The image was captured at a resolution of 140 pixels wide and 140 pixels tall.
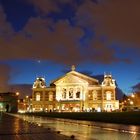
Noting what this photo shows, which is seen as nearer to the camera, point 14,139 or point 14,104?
point 14,139

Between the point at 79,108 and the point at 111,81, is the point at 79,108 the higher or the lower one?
the lower one

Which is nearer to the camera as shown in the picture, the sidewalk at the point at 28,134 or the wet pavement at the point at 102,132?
the sidewalk at the point at 28,134

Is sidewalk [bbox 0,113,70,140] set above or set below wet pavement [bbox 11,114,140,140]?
above

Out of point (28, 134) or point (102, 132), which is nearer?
point (28, 134)

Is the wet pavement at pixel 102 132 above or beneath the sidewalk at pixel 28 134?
beneath

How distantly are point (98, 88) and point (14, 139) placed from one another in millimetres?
181836

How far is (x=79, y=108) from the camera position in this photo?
7643 inches

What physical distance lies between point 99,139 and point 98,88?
174858 mm

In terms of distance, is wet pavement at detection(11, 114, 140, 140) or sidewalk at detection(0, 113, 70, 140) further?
wet pavement at detection(11, 114, 140, 140)

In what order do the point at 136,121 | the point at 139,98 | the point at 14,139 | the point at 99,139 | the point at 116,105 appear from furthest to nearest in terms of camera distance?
the point at 116,105 → the point at 139,98 → the point at 136,121 → the point at 99,139 → the point at 14,139

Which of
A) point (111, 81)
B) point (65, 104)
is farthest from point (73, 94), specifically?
point (111, 81)

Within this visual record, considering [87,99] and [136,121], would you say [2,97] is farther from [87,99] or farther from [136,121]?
[136,121]

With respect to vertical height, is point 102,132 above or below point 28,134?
below

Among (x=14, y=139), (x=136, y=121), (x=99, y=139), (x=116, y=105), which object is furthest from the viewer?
(x=116, y=105)
